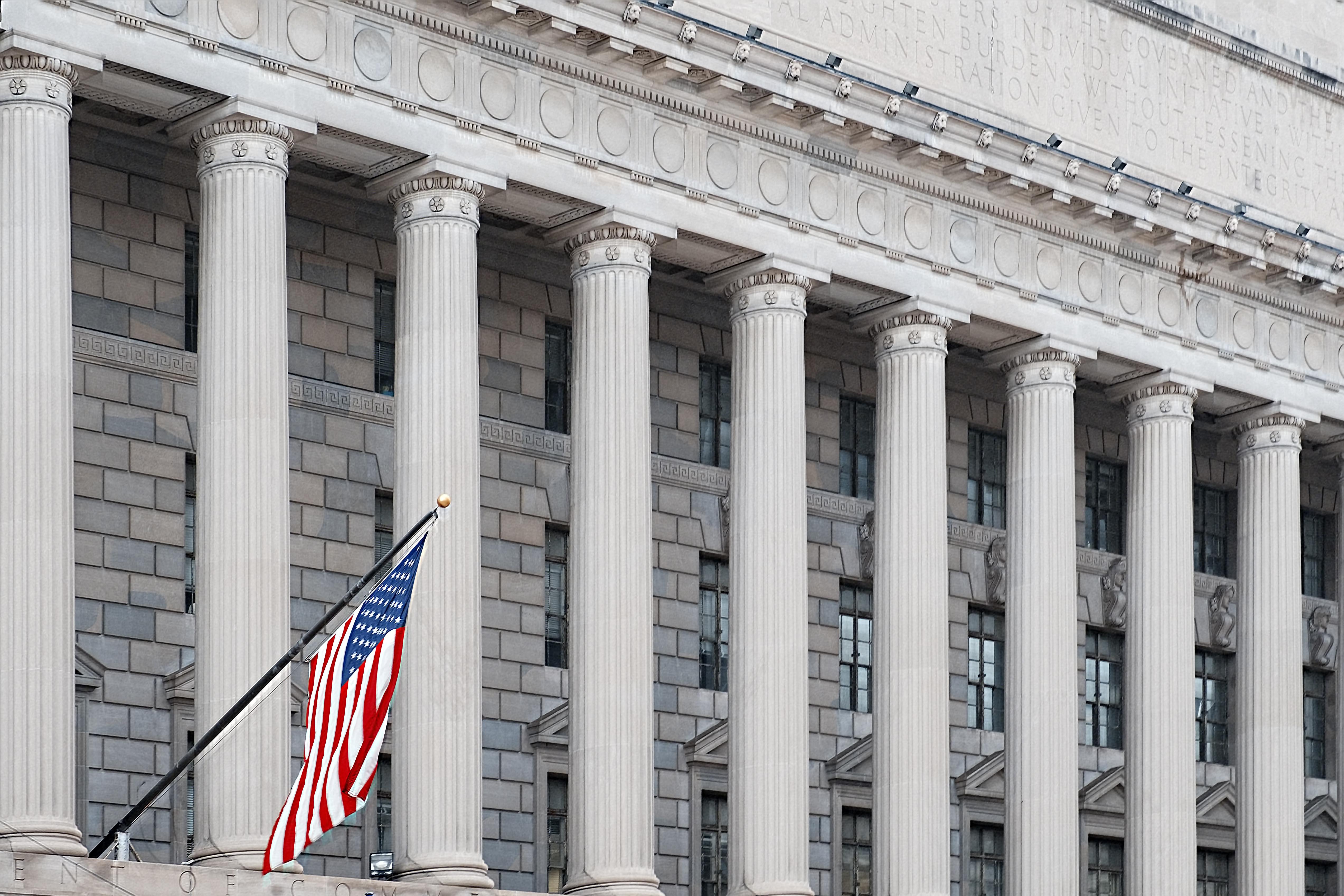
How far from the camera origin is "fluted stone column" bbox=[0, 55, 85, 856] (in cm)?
3114

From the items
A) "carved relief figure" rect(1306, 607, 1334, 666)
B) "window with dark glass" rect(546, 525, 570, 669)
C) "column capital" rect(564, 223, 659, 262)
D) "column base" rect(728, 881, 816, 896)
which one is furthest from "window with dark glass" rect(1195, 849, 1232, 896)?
"column capital" rect(564, 223, 659, 262)

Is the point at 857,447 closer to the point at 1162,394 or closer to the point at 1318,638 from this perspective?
the point at 1162,394

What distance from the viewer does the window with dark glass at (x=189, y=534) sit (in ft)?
A: 127

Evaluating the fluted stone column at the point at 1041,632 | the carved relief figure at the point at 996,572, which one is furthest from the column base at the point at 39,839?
the carved relief figure at the point at 996,572

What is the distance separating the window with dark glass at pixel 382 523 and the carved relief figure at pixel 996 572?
42.2ft

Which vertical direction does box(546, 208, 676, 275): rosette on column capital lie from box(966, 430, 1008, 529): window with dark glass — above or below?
above

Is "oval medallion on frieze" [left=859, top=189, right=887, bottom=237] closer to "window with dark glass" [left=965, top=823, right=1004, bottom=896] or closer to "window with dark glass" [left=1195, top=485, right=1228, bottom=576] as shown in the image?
"window with dark glass" [left=965, top=823, right=1004, bottom=896]

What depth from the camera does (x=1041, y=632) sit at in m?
44.4

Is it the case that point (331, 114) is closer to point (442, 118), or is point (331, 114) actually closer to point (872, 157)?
point (442, 118)

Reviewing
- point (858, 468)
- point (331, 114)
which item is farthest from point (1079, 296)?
point (331, 114)

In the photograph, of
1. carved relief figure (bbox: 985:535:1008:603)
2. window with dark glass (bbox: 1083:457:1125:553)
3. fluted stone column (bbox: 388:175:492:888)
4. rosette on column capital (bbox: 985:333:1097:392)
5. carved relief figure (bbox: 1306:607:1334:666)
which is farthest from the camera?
carved relief figure (bbox: 1306:607:1334:666)

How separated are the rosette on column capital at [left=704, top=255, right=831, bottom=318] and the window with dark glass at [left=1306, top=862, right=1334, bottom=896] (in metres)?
19.0

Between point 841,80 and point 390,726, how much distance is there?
12.3 meters

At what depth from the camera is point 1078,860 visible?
151ft
